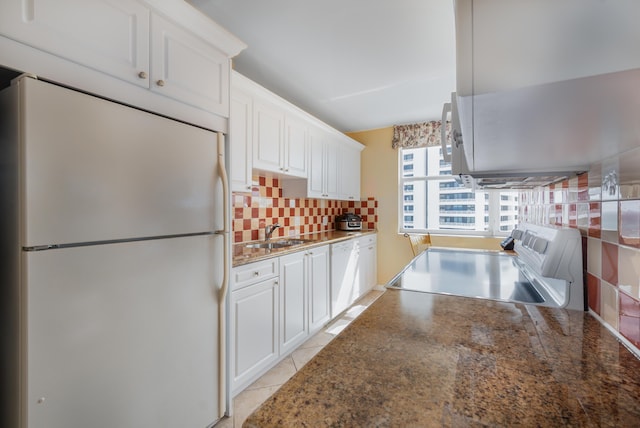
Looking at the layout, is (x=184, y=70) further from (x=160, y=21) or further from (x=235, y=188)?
(x=235, y=188)

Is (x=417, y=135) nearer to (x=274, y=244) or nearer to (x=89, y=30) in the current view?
(x=274, y=244)

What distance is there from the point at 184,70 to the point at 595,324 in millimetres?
1853

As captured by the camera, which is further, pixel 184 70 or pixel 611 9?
pixel 184 70

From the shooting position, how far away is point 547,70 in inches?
12.9

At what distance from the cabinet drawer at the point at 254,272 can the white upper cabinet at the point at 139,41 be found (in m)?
0.94

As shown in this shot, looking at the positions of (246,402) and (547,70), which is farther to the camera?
(246,402)

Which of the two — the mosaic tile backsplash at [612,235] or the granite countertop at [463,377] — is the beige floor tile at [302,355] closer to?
the granite countertop at [463,377]

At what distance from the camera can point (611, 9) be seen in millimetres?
241

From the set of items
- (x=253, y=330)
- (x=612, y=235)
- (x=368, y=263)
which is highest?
(x=612, y=235)

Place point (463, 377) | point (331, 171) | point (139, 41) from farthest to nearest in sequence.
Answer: point (331, 171) < point (139, 41) < point (463, 377)

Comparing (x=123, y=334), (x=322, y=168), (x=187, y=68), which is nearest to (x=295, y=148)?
(x=322, y=168)

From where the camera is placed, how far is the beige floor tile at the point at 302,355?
229cm

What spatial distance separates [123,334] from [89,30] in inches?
45.6

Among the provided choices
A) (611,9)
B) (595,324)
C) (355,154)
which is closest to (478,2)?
(611,9)
